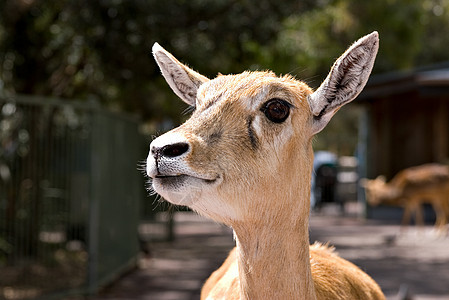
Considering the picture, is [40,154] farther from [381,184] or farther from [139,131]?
[381,184]

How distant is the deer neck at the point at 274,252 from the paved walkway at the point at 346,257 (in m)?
4.48

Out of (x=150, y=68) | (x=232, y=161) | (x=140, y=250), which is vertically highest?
(x=150, y=68)

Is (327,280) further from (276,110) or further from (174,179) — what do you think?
(174,179)

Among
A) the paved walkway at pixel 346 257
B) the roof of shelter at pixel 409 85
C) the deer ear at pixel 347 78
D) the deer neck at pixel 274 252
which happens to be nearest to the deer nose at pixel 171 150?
the deer neck at pixel 274 252

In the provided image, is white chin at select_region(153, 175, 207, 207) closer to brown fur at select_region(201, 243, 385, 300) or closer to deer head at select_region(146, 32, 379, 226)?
deer head at select_region(146, 32, 379, 226)

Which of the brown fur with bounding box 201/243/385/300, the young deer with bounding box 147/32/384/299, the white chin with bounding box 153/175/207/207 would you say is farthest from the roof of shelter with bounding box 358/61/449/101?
the white chin with bounding box 153/175/207/207

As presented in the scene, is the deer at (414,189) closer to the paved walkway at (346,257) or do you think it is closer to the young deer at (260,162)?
the paved walkway at (346,257)

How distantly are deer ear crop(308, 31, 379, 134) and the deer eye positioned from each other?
0.16 metres

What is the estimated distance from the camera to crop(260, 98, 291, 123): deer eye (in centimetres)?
280

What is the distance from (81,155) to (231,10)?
3364 millimetres

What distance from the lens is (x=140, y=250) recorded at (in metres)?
13.1

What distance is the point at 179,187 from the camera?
96.3 inches

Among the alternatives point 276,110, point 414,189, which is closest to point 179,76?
point 276,110

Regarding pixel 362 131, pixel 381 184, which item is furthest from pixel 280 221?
pixel 362 131
